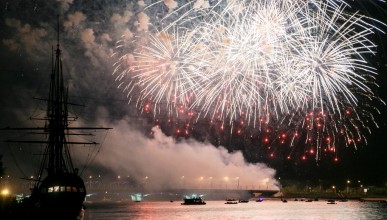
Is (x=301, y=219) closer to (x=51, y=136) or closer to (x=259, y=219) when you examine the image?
(x=259, y=219)

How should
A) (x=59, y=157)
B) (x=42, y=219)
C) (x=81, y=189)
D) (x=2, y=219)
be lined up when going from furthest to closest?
1. (x=59, y=157)
2. (x=81, y=189)
3. (x=42, y=219)
4. (x=2, y=219)

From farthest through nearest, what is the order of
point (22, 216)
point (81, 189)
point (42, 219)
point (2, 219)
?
point (81, 189) → point (42, 219) → point (22, 216) → point (2, 219)

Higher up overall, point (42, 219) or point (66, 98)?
point (66, 98)

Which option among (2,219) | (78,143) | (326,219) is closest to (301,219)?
(326,219)

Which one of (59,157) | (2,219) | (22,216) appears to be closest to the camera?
(2,219)

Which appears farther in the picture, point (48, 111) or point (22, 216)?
point (48, 111)

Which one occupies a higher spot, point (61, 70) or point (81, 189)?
point (61, 70)

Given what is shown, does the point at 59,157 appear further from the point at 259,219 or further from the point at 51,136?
the point at 259,219

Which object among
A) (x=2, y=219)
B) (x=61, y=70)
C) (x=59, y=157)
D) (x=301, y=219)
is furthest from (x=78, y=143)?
(x=301, y=219)

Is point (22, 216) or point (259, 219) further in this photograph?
point (259, 219)

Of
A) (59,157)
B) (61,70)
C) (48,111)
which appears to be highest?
(61,70)
